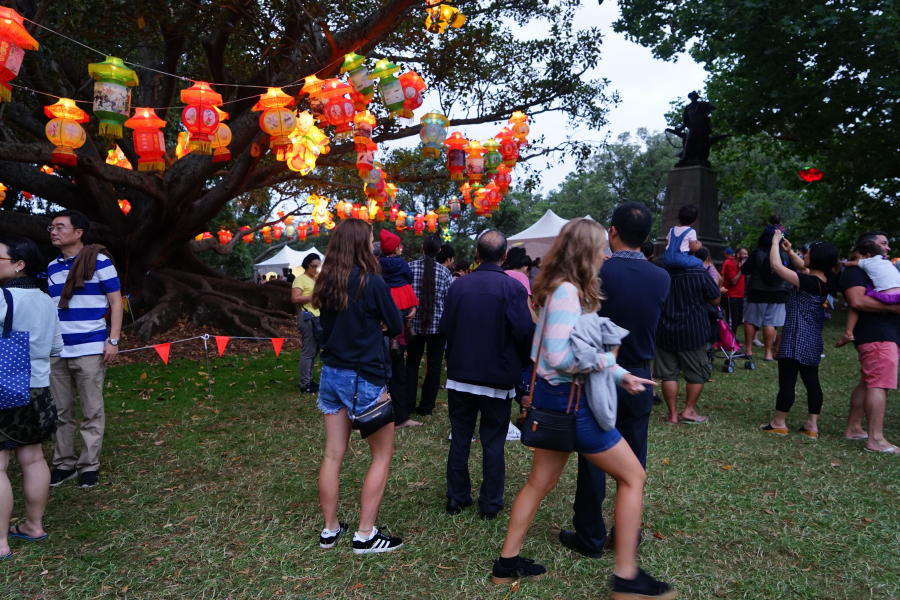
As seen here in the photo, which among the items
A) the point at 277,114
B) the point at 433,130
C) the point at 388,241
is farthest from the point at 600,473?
the point at 433,130

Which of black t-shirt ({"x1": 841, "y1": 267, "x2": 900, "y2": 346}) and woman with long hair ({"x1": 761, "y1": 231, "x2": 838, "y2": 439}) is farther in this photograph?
woman with long hair ({"x1": 761, "y1": 231, "x2": 838, "y2": 439})

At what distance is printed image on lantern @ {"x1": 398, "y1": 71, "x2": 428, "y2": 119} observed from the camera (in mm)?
6195

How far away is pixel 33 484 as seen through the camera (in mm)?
3244

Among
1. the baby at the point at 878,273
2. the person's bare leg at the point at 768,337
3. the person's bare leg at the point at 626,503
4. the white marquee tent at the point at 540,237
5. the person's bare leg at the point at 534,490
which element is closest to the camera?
the person's bare leg at the point at 626,503

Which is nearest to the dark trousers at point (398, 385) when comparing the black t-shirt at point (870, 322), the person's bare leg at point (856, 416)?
the black t-shirt at point (870, 322)

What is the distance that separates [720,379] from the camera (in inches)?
313

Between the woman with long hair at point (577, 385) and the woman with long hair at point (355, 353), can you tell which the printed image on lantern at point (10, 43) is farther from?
the woman with long hair at point (577, 385)

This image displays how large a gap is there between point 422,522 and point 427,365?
244 centimetres

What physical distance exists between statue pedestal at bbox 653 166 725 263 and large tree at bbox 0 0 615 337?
8.01 ft

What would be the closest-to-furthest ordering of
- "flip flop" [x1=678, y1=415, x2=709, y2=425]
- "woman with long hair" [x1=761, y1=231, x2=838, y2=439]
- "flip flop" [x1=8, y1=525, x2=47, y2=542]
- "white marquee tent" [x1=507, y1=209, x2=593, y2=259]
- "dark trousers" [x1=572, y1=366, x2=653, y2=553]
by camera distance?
1. "dark trousers" [x1=572, y1=366, x2=653, y2=553]
2. "flip flop" [x1=8, y1=525, x2=47, y2=542]
3. "woman with long hair" [x1=761, y1=231, x2=838, y2=439]
4. "flip flop" [x1=678, y1=415, x2=709, y2=425]
5. "white marquee tent" [x1=507, y1=209, x2=593, y2=259]

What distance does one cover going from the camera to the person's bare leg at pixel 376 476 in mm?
3104

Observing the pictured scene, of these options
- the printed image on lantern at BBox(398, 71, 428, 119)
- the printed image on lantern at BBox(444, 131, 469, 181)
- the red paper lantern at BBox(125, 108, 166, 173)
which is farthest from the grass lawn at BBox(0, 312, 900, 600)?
the printed image on lantern at BBox(444, 131, 469, 181)

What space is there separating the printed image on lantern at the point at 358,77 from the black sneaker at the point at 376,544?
4.66m

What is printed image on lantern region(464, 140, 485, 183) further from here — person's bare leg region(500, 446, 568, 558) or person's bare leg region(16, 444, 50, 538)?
person's bare leg region(16, 444, 50, 538)
